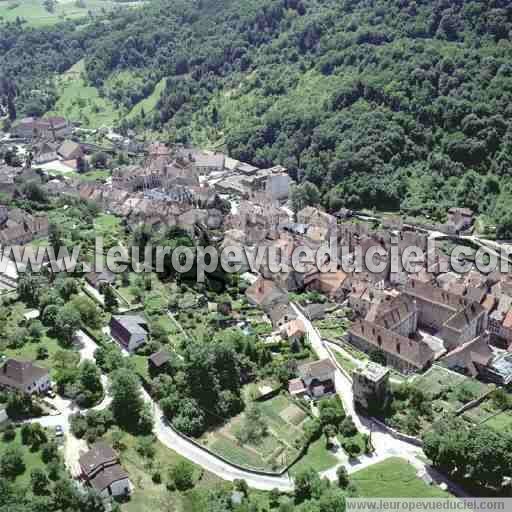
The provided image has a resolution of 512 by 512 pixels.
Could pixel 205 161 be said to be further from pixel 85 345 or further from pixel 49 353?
pixel 49 353

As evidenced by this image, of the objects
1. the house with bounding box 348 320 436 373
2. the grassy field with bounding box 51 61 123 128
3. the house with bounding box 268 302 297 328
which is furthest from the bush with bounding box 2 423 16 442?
the grassy field with bounding box 51 61 123 128

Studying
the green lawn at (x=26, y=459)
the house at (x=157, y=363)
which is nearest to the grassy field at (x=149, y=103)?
the house at (x=157, y=363)

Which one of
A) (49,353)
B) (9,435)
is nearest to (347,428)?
(9,435)

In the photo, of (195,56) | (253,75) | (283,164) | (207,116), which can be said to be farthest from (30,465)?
(195,56)

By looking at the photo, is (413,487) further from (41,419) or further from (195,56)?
(195,56)

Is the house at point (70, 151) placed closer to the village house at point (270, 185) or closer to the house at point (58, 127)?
the house at point (58, 127)

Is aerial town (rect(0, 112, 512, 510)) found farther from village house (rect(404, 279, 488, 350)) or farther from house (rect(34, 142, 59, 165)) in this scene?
house (rect(34, 142, 59, 165))

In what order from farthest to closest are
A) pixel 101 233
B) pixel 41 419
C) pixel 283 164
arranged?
pixel 283 164, pixel 101 233, pixel 41 419
